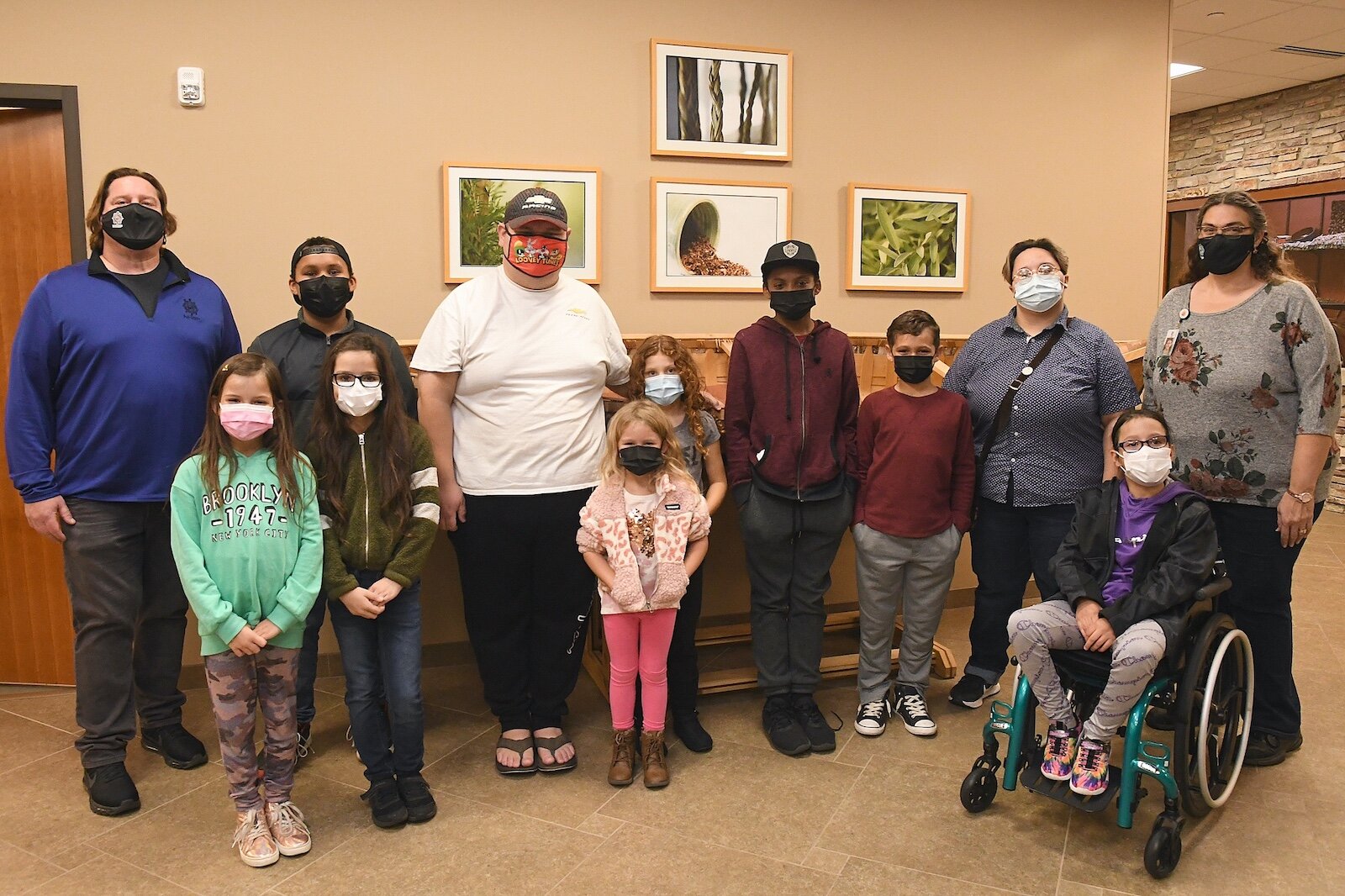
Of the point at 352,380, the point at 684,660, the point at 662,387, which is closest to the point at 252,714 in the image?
the point at 352,380

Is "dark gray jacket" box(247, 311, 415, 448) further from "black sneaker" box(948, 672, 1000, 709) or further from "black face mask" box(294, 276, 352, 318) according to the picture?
"black sneaker" box(948, 672, 1000, 709)

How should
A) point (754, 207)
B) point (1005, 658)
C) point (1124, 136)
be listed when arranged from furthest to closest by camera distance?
1. point (1124, 136)
2. point (754, 207)
3. point (1005, 658)

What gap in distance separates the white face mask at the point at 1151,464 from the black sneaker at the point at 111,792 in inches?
112

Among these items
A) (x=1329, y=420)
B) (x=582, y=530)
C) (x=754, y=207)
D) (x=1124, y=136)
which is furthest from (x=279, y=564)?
(x=1124, y=136)

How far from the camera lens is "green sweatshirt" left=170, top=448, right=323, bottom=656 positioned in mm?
2281

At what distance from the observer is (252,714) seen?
2.43 metres

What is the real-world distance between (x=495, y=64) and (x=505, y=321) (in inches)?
55.3

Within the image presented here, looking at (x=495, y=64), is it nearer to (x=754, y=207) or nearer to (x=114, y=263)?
(x=754, y=207)

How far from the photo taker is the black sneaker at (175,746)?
9.39ft

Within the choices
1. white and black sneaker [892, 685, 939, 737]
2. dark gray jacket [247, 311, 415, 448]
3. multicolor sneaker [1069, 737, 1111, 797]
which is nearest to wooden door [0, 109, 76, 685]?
dark gray jacket [247, 311, 415, 448]

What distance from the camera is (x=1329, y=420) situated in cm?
262

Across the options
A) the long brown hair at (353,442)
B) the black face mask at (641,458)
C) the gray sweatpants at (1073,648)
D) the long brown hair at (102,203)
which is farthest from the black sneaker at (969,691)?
the long brown hair at (102,203)

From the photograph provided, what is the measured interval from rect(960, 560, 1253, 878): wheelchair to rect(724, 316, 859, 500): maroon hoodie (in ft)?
2.83

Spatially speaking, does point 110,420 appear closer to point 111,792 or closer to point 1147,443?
point 111,792
